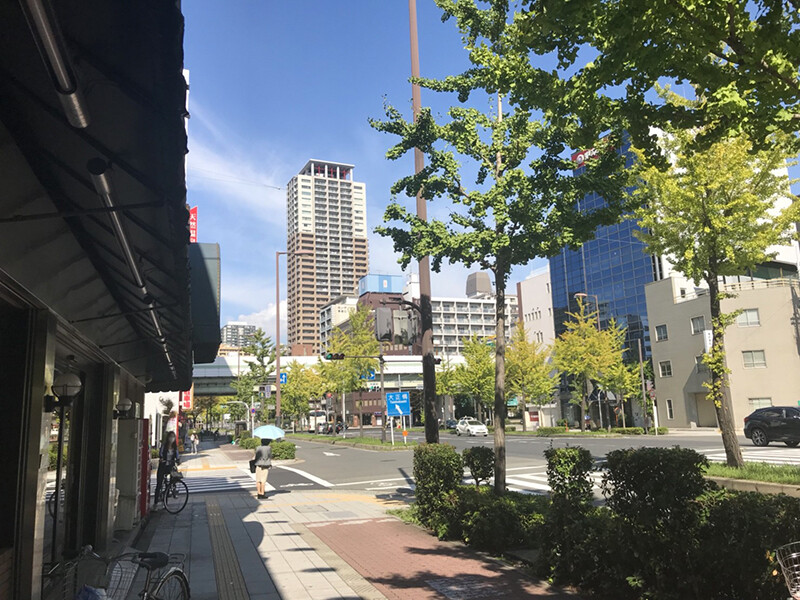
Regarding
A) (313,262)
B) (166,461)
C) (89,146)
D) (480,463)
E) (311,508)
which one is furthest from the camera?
(313,262)

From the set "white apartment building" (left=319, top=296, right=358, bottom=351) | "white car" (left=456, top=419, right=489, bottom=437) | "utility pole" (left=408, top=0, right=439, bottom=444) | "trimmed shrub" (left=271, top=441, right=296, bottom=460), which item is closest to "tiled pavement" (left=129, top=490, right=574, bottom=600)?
"utility pole" (left=408, top=0, right=439, bottom=444)

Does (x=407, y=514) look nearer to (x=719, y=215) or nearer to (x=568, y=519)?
(x=568, y=519)

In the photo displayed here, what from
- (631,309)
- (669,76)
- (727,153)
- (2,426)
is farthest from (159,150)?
(631,309)

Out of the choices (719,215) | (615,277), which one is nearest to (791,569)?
(719,215)

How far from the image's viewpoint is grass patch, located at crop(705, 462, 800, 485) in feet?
39.9

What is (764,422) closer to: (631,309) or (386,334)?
(386,334)

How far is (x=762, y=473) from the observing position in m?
12.8

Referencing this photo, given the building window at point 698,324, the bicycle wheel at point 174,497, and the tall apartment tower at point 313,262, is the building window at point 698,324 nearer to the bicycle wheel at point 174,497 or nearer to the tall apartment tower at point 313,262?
the bicycle wheel at point 174,497

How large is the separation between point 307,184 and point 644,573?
656 ft

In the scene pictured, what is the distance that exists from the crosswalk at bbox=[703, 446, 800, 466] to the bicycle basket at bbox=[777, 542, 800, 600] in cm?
1570

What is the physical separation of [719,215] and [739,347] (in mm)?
35463

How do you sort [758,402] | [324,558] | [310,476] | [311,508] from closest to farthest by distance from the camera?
[324,558]
[311,508]
[310,476]
[758,402]

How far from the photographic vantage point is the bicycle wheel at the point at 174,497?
1409 centimetres

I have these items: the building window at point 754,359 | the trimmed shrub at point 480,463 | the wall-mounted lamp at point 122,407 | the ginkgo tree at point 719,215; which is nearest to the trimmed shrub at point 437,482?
the trimmed shrub at point 480,463
